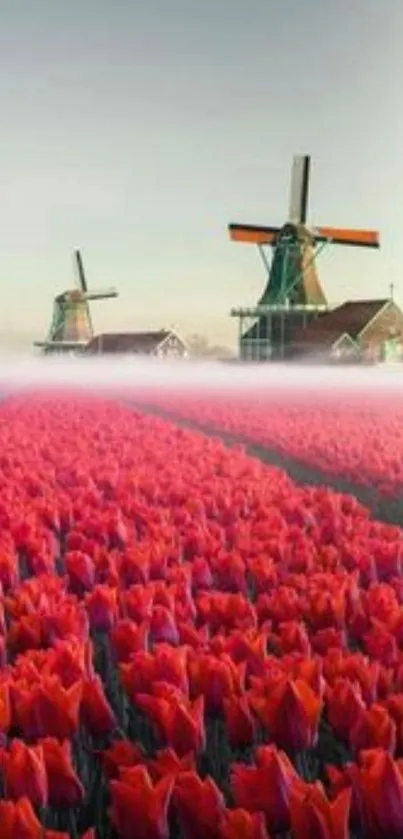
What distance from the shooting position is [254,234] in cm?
4484

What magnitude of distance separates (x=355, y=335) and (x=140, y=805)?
39.4 metres

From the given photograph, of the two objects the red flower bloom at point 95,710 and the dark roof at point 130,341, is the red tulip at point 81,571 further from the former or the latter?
the dark roof at point 130,341

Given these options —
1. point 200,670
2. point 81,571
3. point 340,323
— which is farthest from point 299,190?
point 200,670

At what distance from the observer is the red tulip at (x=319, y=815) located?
1.80 meters

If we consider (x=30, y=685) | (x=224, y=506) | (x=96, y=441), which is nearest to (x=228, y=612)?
(x=30, y=685)

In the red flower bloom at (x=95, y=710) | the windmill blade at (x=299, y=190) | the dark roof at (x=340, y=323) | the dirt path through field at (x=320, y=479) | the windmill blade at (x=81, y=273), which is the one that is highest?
the windmill blade at (x=299, y=190)

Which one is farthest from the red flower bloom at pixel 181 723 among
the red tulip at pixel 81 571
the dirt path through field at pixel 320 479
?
the dirt path through field at pixel 320 479

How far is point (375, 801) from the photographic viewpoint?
6.29ft

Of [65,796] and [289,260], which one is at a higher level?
[289,260]

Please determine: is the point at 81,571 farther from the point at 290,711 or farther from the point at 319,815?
the point at 319,815

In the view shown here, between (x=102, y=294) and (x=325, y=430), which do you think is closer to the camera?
(x=325, y=430)

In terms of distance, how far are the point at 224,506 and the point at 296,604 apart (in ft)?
6.79

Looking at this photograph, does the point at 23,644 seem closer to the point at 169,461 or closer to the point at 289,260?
the point at 169,461

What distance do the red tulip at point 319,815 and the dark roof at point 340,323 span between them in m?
38.8
